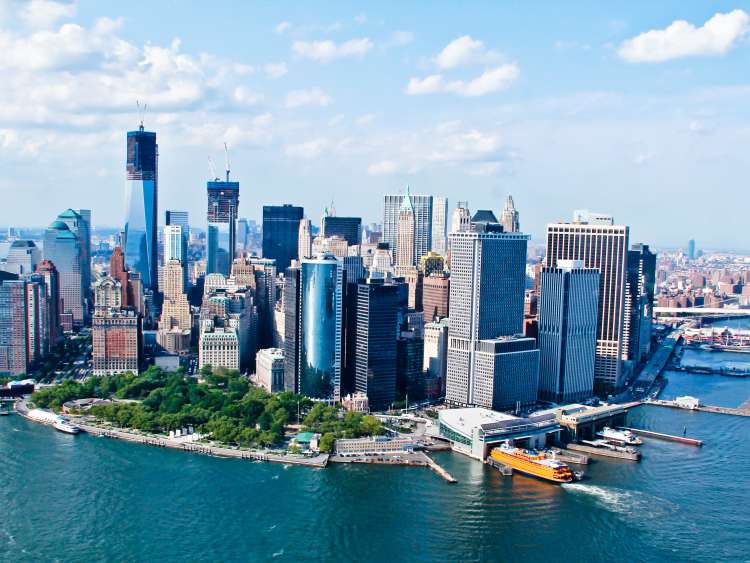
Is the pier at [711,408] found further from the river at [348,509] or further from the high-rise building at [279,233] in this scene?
the high-rise building at [279,233]

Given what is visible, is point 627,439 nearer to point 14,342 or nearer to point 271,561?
point 271,561

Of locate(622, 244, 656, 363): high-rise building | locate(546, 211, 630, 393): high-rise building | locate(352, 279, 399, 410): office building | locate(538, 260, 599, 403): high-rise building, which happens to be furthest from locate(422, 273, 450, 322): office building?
locate(622, 244, 656, 363): high-rise building

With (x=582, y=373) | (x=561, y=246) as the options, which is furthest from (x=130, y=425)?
(x=561, y=246)

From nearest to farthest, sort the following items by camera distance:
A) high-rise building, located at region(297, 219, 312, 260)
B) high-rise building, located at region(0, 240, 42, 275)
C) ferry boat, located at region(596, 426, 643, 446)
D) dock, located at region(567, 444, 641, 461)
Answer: dock, located at region(567, 444, 641, 461) → ferry boat, located at region(596, 426, 643, 446) → high-rise building, located at region(0, 240, 42, 275) → high-rise building, located at region(297, 219, 312, 260)

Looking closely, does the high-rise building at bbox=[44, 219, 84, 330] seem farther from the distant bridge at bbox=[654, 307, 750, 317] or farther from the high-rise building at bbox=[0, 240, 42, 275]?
the distant bridge at bbox=[654, 307, 750, 317]

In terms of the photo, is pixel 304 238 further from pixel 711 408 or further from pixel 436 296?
pixel 711 408

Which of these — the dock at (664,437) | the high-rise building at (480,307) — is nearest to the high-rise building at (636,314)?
the high-rise building at (480,307)
